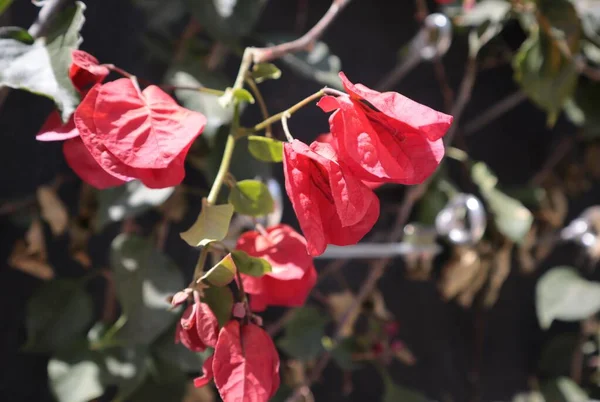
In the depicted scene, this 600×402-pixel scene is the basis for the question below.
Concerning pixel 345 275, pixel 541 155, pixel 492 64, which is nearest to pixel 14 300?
pixel 345 275

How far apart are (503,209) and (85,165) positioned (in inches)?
22.1

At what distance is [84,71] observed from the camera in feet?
1.17

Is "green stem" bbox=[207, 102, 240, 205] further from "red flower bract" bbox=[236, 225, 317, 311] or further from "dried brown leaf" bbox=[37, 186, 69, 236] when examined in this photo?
"dried brown leaf" bbox=[37, 186, 69, 236]

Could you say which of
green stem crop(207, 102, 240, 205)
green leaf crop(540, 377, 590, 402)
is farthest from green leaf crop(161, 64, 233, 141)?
green leaf crop(540, 377, 590, 402)

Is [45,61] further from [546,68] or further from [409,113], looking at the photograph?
[546,68]

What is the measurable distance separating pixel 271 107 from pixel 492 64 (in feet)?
1.16

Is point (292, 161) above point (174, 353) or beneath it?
above

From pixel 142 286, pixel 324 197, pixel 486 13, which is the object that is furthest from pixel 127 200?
pixel 486 13

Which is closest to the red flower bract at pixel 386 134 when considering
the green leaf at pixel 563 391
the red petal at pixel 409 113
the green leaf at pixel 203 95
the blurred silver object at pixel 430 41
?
the red petal at pixel 409 113

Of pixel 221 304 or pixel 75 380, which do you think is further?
pixel 75 380

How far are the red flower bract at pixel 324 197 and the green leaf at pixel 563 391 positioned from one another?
758mm

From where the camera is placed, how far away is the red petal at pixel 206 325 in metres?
0.28

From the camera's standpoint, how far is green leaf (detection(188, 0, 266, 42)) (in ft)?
1.79

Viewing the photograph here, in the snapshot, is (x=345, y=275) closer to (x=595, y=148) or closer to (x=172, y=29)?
(x=172, y=29)
